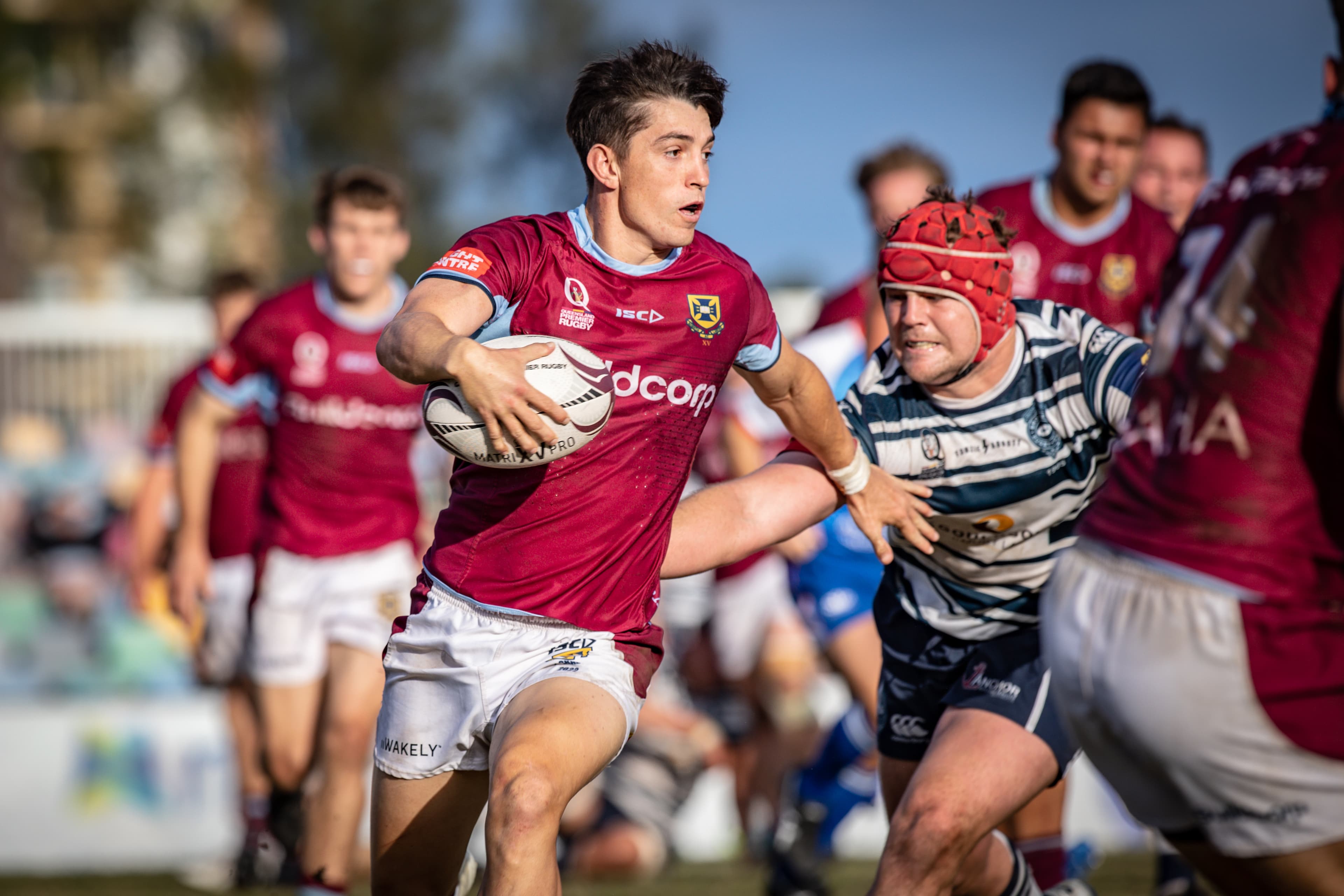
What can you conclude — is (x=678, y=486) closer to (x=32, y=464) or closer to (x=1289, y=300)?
(x=1289, y=300)

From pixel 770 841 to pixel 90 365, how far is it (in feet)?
25.3

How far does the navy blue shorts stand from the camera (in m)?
3.77

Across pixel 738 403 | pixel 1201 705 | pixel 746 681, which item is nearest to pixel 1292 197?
pixel 1201 705

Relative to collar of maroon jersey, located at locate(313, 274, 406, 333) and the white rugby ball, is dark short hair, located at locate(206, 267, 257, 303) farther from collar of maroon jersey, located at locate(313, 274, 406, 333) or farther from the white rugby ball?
the white rugby ball

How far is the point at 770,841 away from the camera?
677 centimetres

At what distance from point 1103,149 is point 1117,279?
0.54m

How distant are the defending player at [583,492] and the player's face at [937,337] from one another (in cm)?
46

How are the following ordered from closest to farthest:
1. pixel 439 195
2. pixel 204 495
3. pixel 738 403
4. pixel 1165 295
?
pixel 1165 295 < pixel 204 495 < pixel 738 403 < pixel 439 195

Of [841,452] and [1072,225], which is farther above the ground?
[1072,225]

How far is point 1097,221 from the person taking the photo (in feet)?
19.2

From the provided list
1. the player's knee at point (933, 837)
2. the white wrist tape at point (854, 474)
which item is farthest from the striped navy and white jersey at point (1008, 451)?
the player's knee at point (933, 837)

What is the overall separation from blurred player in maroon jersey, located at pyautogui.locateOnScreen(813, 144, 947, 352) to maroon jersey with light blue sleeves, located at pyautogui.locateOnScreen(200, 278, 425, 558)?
206 cm

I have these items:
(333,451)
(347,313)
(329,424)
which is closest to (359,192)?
(347,313)

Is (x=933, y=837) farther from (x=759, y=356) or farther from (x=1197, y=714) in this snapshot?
(x=759, y=356)
